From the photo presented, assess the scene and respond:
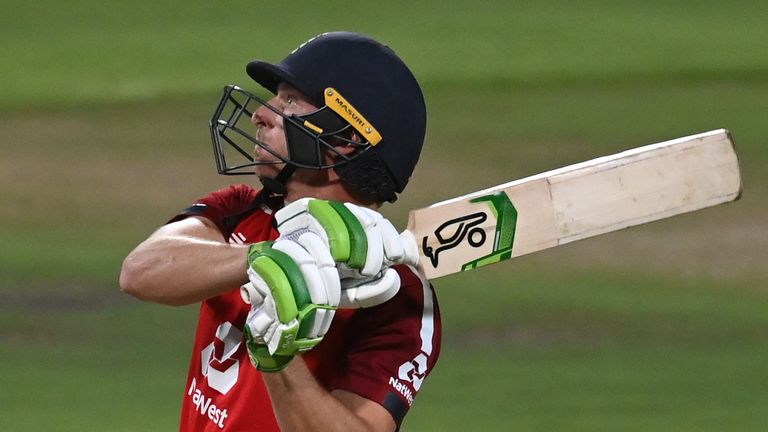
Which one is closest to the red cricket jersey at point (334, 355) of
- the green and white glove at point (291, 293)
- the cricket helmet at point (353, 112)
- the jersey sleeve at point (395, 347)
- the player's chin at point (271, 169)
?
the jersey sleeve at point (395, 347)

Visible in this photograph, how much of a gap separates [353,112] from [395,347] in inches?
20.6

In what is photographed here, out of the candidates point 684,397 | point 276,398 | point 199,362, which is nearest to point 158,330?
point 684,397

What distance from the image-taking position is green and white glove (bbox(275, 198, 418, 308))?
2.65m

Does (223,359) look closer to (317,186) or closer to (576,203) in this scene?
(317,186)

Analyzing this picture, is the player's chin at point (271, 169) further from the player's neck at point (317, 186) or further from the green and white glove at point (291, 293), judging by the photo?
the green and white glove at point (291, 293)

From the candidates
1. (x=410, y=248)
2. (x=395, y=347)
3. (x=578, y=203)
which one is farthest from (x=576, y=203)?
(x=395, y=347)

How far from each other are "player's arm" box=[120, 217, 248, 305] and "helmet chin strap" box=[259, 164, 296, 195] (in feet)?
0.61

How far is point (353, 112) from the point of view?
3.08m

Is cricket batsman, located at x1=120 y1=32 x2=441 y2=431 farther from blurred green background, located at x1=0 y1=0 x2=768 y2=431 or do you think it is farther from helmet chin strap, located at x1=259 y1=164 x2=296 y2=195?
blurred green background, located at x1=0 y1=0 x2=768 y2=431

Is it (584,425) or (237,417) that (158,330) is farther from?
(237,417)

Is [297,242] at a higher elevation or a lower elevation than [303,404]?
higher

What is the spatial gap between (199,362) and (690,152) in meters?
1.19

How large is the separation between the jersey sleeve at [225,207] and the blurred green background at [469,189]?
7.22 feet

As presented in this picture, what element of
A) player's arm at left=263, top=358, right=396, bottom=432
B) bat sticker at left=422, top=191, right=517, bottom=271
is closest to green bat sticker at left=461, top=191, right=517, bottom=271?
bat sticker at left=422, top=191, right=517, bottom=271
